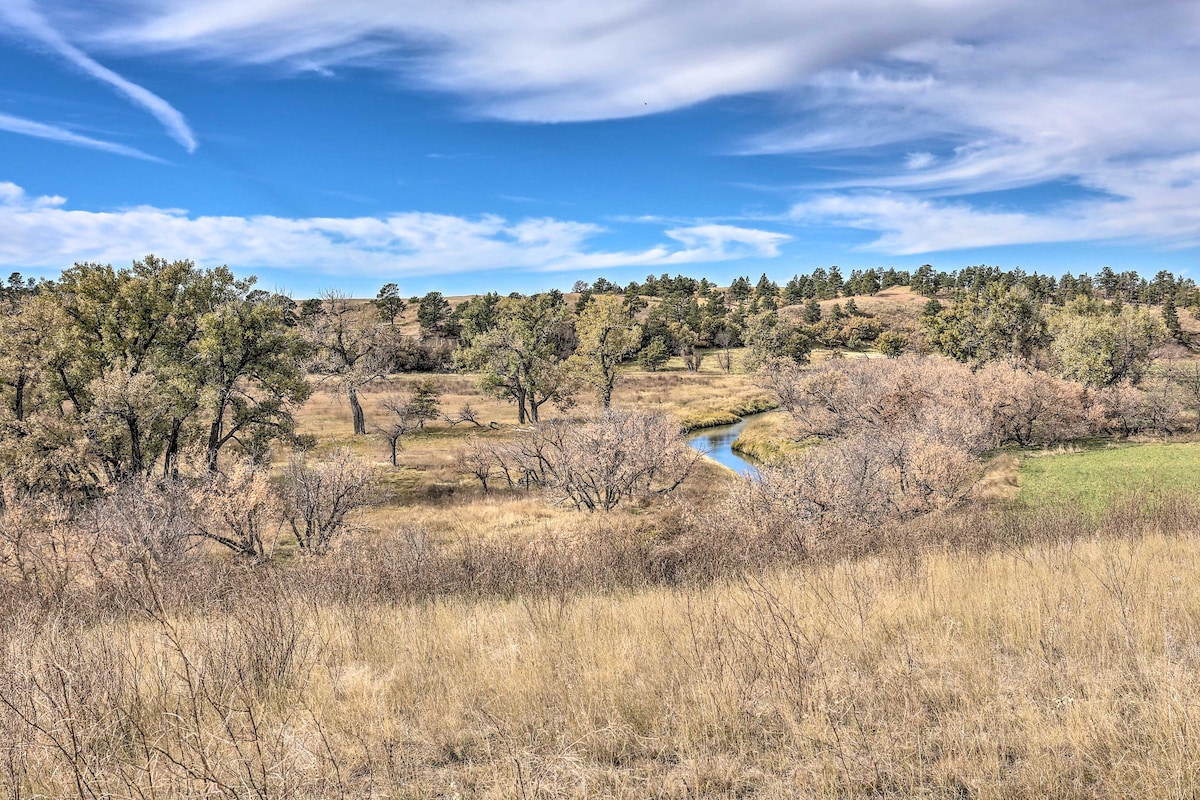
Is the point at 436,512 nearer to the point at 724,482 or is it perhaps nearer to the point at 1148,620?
the point at 724,482

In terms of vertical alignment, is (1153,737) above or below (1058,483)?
above

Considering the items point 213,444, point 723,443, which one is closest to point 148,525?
point 213,444

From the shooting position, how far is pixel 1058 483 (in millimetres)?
26703

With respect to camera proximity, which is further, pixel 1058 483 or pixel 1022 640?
pixel 1058 483

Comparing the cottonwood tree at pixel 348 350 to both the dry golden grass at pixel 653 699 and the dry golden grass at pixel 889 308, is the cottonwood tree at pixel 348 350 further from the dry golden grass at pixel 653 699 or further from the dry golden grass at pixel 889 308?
the dry golden grass at pixel 889 308

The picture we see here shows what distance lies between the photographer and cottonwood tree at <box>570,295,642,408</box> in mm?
45438

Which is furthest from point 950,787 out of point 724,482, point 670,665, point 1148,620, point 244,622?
point 724,482

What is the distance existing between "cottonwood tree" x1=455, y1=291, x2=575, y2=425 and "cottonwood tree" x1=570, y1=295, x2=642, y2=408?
1.96 m

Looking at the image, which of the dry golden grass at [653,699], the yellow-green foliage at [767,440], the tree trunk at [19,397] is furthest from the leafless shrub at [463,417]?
the dry golden grass at [653,699]

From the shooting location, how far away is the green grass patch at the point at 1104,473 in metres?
23.2

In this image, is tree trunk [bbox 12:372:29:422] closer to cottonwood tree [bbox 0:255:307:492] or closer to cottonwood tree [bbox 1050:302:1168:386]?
cottonwood tree [bbox 0:255:307:492]

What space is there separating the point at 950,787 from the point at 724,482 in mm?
26574

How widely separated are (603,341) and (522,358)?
656 centimetres

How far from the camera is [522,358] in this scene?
4478 cm
